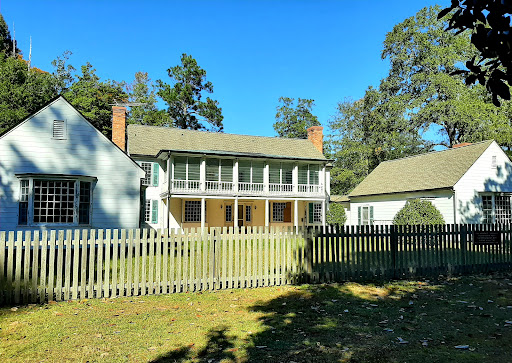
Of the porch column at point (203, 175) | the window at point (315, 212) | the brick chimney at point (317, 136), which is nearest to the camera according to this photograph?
the porch column at point (203, 175)

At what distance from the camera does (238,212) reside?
30203mm

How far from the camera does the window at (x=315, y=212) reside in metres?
32.0

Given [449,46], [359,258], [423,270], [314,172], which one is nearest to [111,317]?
[359,258]

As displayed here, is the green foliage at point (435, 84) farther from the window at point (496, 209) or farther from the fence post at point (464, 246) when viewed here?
the fence post at point (464, 246)

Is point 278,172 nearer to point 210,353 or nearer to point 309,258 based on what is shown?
point 309,258

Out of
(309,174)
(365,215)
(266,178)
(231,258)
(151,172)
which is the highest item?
(309,174)

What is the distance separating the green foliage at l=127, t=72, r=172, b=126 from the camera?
1774 inches

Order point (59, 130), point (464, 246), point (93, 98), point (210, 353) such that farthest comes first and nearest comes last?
point (93, 98)
point (59, 130)
point (464, 246)
point (210, 353)

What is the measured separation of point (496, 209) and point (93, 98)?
40493mm

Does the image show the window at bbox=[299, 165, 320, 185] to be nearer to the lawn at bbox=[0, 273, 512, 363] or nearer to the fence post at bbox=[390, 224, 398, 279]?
the fence post at bbox=[390, 224, 398, 279]

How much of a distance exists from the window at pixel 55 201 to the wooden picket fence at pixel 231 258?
4.72 metres

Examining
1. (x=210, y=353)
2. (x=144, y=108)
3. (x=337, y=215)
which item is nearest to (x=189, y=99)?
(x=144, y=108)

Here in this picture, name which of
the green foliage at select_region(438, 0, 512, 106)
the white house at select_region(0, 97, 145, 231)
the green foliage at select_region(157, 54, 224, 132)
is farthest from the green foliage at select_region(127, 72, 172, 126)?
the green foliage at select_region(438, 0, 512, 106)

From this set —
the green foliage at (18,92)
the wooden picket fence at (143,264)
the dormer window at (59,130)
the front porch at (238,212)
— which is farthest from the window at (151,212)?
the wooden picket fence at (143,264)
